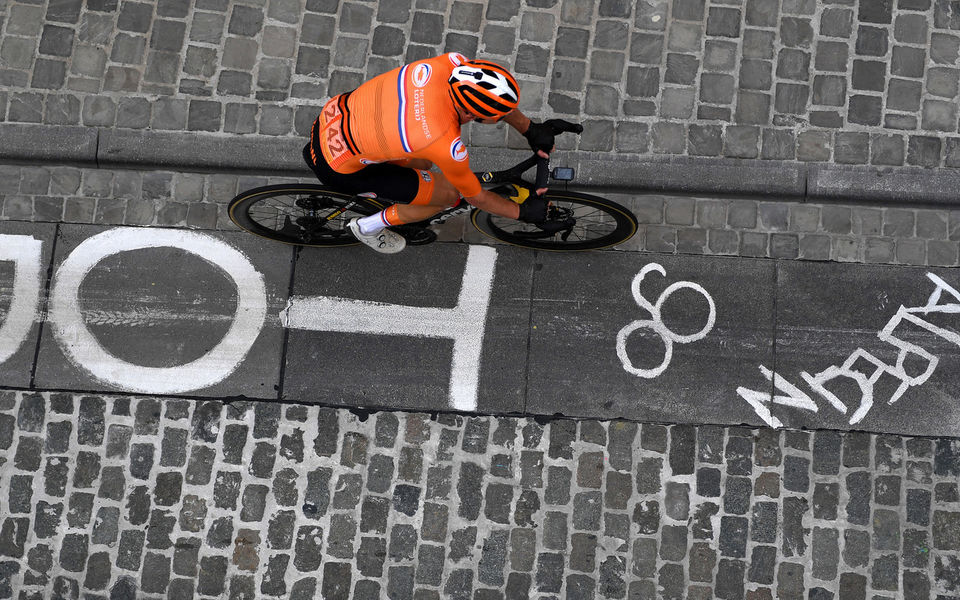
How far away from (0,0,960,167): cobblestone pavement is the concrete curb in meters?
0.11

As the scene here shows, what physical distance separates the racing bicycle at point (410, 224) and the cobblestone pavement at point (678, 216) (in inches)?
11.8

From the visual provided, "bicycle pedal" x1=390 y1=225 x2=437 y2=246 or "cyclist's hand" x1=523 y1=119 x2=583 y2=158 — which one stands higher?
"cyclist's hand" x1=523 y1=119 x2=583 y2=158

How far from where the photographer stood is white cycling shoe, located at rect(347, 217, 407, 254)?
5832mm

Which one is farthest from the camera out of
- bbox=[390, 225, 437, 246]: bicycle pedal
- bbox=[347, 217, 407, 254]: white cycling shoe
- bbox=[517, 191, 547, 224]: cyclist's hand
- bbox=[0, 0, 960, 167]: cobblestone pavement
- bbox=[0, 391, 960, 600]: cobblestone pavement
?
bbox=[0, 0, 960, 167]: cobblestone pavement

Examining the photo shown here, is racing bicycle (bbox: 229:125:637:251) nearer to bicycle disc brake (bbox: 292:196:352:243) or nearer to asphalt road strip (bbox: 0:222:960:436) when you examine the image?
bicycle disc brake (bbox: 292:196:352:243)

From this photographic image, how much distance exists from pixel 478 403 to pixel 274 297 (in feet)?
6.49

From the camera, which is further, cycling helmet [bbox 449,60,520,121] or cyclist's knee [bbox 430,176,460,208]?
cyclist's knee [bbox 430,176,460,208]

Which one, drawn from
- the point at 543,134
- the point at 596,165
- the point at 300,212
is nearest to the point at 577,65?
the point at 596,165

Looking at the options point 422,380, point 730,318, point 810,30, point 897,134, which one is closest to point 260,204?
point 422,380

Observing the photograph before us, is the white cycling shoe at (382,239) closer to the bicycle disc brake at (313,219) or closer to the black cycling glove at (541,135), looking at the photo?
the bicycle disc brake at (313,219)

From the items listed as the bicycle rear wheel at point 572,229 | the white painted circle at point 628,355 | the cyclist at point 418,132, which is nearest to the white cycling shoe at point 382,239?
the cyclist at point 418,132

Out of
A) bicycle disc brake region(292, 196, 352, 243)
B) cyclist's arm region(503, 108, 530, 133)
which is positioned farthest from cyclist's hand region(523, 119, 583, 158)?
bicycle disc brake region(292, 196, 352, 243)

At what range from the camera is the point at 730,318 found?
248 inches

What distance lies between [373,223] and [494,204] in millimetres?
1003
